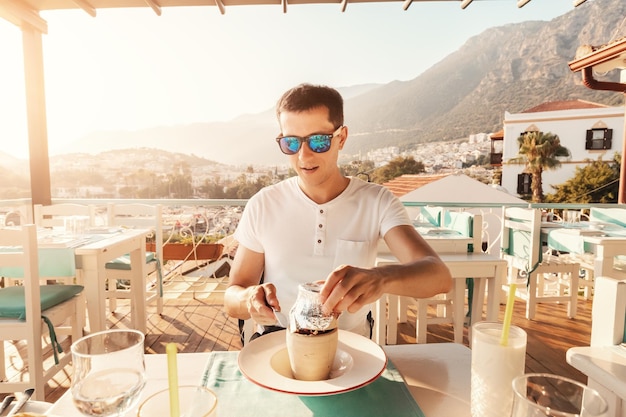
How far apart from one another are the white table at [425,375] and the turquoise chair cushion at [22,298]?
5.08ft

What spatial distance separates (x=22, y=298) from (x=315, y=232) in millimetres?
1753

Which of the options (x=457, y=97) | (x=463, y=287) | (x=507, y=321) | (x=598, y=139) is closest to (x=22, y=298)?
(x=507, y=321)

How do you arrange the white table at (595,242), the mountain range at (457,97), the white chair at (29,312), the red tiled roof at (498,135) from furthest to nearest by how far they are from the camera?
the red tiled roof at (498,135), the mountain range at (457,97), the white table at (595,242), the white chair at (29,312)

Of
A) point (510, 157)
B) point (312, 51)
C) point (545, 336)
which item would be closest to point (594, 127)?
point (510, 157)

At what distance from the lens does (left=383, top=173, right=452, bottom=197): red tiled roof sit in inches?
1163

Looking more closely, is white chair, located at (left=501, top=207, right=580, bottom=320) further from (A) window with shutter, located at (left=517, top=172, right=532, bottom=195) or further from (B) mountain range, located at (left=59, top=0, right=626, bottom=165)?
(A) window with shutter, located at (left=517, top=172, right=532, bottom=195)

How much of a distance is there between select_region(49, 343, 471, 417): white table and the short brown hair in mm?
811

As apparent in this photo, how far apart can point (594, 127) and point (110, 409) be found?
43916 millimetres

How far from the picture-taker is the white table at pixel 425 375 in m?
0.71

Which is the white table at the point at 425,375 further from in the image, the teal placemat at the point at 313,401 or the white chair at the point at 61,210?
the white chair at the point at 61,210

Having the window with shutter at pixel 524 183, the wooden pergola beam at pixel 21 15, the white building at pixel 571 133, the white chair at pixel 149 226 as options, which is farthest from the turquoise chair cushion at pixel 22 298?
the window with shutter at pixel 524 183

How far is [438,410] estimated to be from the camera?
0.70 m

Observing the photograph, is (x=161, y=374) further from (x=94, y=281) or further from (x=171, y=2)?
(x=171, y=2)

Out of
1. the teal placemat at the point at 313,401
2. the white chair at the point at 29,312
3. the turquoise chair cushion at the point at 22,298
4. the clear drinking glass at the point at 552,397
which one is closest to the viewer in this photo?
the clear drinking glass at the point at 552,397
